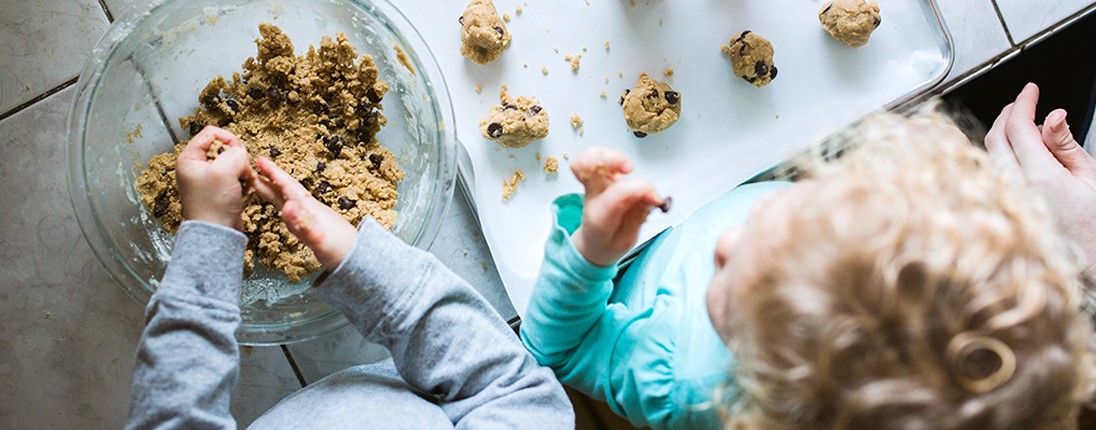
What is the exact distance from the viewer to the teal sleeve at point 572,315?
688mm

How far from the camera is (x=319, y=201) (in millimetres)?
746

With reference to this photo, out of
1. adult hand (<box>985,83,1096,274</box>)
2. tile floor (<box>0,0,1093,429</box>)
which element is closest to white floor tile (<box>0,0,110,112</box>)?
tile floor (<box>0,0,1093,429</box>)

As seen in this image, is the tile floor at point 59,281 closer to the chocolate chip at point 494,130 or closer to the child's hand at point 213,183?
the chocolate chip at point 494,130

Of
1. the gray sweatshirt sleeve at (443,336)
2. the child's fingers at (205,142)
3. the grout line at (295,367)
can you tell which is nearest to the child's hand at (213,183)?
the child's fingers at (205,142)

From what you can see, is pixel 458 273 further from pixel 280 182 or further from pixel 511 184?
pixel 280 182

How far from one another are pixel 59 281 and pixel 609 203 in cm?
60

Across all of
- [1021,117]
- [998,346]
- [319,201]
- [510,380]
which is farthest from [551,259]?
[1021,117]

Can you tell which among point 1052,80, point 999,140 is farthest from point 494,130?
point 1052,80

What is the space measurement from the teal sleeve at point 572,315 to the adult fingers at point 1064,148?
51 cm

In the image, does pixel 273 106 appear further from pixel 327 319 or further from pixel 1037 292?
pixel 1037 292

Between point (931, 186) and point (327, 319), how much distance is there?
1.82 feet

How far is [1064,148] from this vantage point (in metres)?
0.85

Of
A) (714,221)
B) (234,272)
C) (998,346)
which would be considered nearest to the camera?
(998,346)

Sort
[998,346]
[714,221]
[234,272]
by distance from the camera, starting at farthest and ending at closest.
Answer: [714,221]
[234,272]
[998,346]
